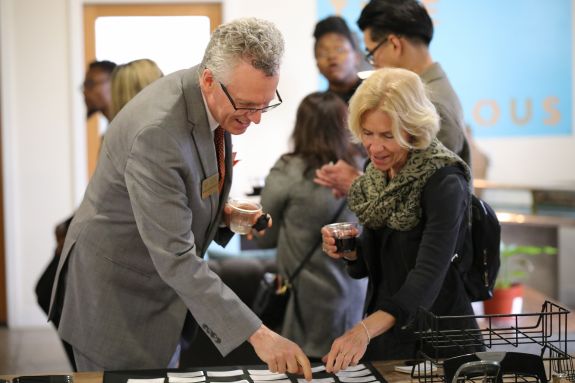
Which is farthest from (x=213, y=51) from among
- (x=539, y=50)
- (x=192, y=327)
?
(x=539, y=50)

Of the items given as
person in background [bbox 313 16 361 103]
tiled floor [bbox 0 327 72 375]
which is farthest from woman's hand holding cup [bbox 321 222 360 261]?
tiled floor [bbox 0 327 72 375]

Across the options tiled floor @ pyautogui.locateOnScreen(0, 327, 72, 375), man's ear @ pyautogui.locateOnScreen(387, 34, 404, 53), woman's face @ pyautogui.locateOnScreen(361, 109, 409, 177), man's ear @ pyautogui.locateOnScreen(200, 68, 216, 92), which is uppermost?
man's ear @ pyautogui.locateOnScreen(387, 34, 404, 53)

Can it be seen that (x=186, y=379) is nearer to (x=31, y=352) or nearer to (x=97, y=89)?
(x=97, y=89)

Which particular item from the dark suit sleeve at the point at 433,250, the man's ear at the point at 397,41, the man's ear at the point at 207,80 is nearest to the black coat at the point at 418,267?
the dark suit sleeve at the point at 433,250

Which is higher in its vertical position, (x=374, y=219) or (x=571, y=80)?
(x=571, y=80)

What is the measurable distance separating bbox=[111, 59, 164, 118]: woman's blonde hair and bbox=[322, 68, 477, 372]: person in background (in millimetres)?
1398

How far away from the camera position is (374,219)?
92.7 inches

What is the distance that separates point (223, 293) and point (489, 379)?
647 mm

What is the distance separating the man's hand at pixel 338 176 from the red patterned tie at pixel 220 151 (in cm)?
75

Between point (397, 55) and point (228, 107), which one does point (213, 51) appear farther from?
point (397, 55)

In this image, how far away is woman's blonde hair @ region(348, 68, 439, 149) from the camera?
7.36 feet

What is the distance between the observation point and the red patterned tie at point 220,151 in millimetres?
2375

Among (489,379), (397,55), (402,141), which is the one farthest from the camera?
(397,55)

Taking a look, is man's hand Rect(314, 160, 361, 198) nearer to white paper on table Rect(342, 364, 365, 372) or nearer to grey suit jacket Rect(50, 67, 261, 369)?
grey suit jacket Rect(50, 67, 261, 369)
